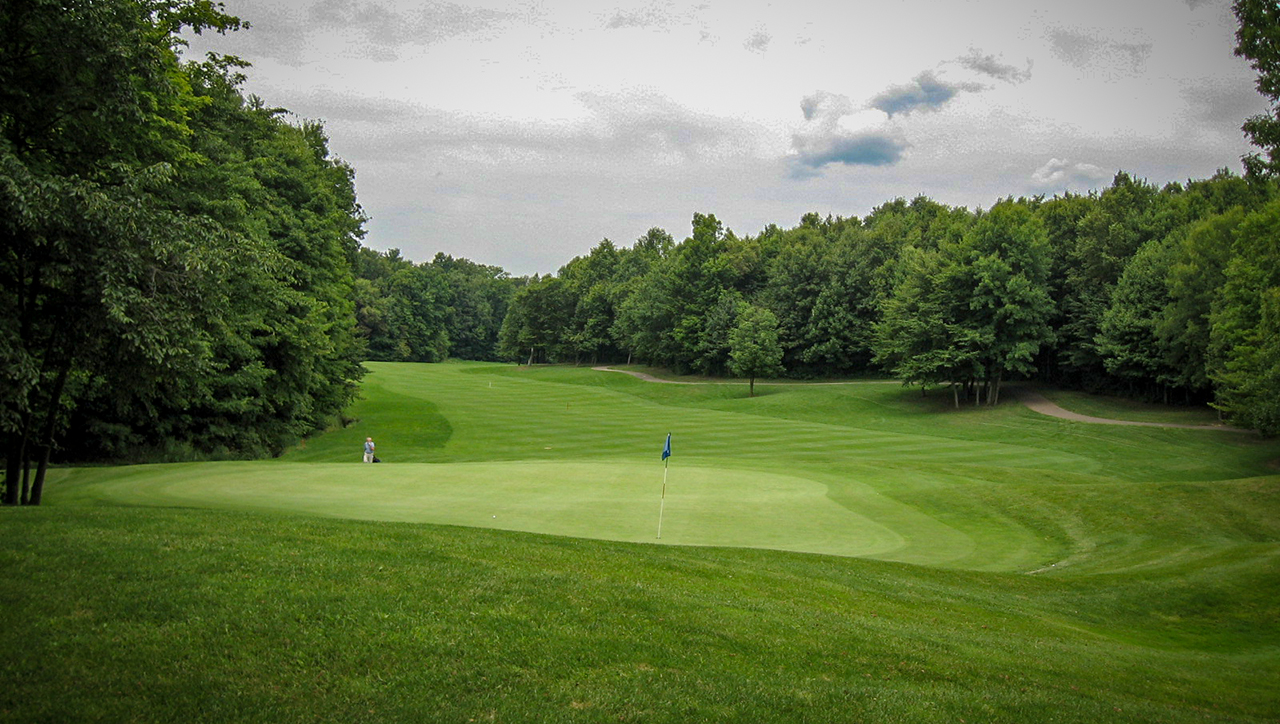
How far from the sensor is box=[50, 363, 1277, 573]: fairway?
1573 cm

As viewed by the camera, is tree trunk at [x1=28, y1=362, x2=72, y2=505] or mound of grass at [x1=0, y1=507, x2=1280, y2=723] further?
tree trunk at [x1=28, y1=362, x2=72, y2=505]

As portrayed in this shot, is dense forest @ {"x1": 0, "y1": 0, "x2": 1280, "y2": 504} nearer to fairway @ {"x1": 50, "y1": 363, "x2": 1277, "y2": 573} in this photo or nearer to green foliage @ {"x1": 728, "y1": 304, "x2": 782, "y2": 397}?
green foliage @ {"x1": 728, "y1": 304, "x2": 782, "y2": 397}

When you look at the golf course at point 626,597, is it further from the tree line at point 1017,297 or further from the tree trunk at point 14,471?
the tree line at point 1017,297

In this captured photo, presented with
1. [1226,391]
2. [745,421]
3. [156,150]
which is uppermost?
[156,150]

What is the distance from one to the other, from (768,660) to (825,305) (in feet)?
222

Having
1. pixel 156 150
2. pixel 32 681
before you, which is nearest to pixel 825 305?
pixel 156 150

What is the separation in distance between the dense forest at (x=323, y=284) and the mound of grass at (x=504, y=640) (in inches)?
153

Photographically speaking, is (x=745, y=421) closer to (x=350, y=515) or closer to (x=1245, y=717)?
(x=350, y=515)

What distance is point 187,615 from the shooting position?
645cm

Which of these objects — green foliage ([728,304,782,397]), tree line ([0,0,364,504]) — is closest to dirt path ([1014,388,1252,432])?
green foliage ([728,304,782,397])

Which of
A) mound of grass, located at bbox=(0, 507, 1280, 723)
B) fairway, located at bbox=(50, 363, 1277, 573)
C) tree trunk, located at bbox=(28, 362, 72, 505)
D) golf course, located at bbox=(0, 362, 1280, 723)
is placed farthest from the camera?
fairway, located at bbox=(50, 363, 1277, 573)

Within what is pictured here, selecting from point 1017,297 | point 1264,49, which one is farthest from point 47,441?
point 1017,297

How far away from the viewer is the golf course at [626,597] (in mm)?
5676

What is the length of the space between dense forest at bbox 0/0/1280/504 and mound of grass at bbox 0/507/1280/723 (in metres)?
3.90
